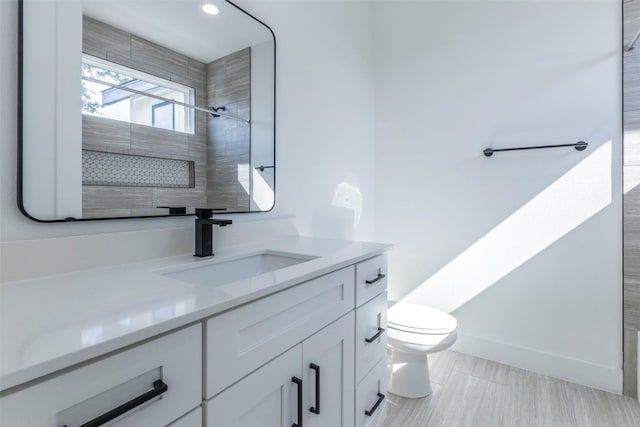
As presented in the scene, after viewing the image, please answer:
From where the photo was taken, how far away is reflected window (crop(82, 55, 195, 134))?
939 millimetres

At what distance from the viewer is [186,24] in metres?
1.20

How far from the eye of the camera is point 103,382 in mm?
500

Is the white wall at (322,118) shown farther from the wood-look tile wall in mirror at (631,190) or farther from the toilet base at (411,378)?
the wood-look tile wall in mirror at (631,190)

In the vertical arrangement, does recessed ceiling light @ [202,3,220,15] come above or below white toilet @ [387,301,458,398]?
above

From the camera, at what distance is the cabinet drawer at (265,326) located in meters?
0.67

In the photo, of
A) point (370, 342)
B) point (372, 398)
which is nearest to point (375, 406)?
point (372, 398)

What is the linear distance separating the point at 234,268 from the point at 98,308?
1.91 ft

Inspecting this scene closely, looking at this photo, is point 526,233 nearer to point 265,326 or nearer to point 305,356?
point 305,356

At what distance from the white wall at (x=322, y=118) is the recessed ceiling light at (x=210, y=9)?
170 millimetres

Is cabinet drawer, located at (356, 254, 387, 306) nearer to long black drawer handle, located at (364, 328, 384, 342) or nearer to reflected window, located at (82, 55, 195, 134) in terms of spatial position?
long black drawer handle, located at (364, 328, 384, 342)

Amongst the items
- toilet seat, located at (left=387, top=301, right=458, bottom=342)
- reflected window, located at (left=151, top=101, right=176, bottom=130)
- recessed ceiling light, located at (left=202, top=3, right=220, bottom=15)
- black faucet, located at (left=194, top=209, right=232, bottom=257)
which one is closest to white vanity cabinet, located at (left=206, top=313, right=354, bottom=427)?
black faucet, located at (left=194, top=209, right=232, bottom=257)

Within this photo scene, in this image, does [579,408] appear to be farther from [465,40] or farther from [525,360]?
[465,40]

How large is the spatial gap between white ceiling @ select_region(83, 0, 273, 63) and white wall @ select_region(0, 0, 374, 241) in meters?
0.12

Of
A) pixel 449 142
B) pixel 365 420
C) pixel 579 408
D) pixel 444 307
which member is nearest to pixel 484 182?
pixel 449 142
